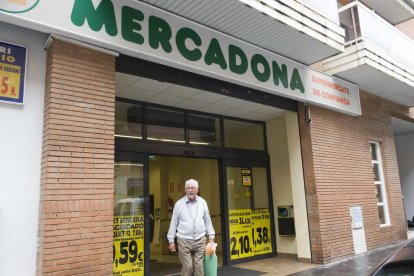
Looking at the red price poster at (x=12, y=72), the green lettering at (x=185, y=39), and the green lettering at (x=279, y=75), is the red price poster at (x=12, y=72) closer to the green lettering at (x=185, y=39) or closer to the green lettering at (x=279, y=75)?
the green lettering at (x=185, y=39)

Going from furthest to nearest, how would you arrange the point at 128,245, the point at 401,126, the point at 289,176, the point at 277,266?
1. the point at 401,126
2. the point at 289,176
3. the point at 277,266
4. the point at 128,245

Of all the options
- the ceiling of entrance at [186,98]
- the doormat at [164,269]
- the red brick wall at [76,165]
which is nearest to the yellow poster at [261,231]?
the doormat at [164,269]

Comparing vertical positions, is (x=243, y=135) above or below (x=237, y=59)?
below

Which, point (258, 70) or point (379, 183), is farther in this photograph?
point (379, 183)

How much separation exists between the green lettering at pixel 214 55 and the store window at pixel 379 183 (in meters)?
6.27

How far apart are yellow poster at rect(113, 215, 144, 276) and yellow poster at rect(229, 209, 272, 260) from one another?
2352mm

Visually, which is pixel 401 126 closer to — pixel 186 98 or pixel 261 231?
pixel 261 231

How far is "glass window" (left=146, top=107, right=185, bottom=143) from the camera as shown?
7.25 m

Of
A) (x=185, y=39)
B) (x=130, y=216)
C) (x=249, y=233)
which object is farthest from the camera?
(x=249, y=233)

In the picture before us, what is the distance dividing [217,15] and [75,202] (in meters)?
3.62

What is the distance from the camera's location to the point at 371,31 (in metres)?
9.15

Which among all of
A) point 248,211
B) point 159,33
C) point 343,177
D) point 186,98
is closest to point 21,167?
point 159,33

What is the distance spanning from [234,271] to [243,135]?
337 centimetres

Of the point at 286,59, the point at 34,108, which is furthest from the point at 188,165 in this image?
the point at 34,108
